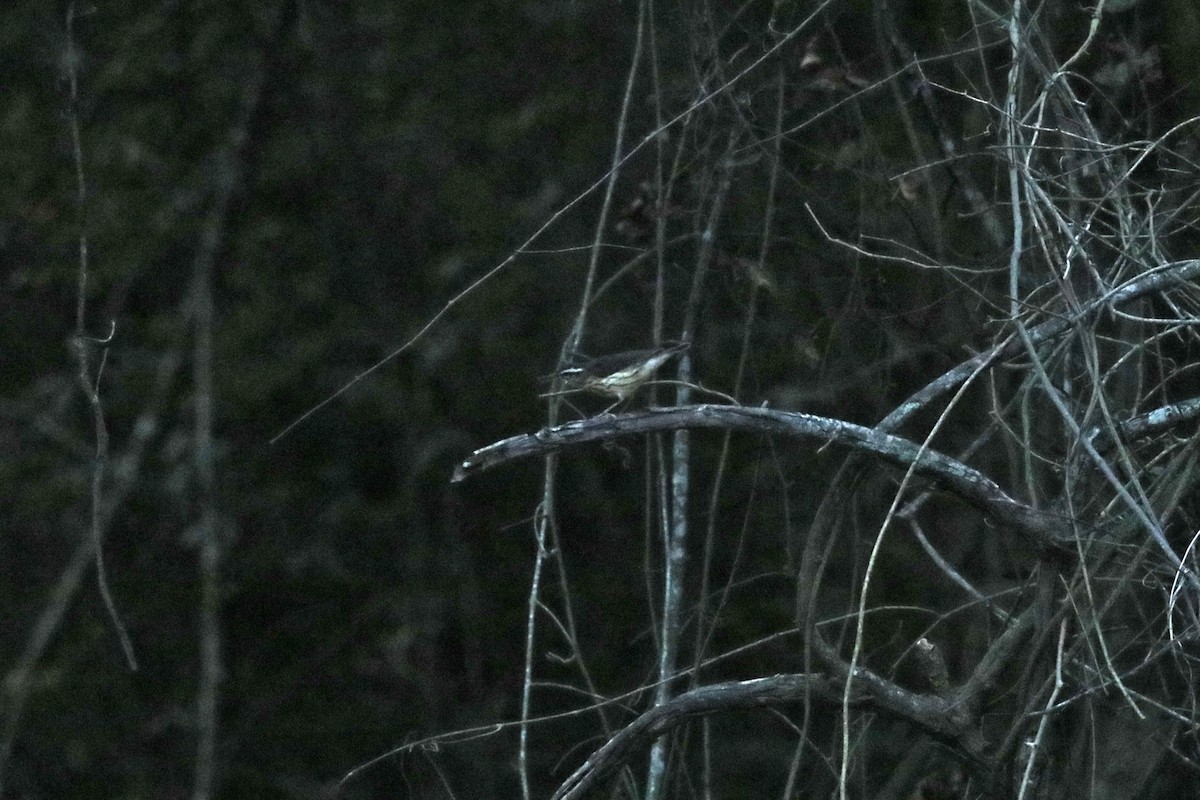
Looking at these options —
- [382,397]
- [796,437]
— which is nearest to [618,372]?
[382,397]

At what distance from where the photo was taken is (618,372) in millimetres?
3443

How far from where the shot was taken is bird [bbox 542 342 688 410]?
10.8 ft

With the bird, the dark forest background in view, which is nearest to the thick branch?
the bird

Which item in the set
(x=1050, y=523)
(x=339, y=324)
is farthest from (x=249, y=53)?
(x=1050, y=523)

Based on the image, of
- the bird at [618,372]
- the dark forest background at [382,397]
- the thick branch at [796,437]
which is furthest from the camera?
the dark forest background at [382,397]

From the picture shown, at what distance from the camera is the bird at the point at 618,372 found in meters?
3.28

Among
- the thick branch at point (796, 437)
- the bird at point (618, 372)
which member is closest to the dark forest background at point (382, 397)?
the bird at point (618, 372)

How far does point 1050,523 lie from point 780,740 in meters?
2.22

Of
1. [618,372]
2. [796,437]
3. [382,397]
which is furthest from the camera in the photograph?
[382,397]

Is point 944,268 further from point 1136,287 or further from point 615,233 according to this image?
point 615,233

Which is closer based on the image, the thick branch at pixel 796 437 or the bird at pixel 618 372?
the thick branch at pixel 796 437

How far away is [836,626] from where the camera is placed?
161 inches

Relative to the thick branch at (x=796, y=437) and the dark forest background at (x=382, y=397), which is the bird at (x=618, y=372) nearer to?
the dark forest background at (x=382, y=397)

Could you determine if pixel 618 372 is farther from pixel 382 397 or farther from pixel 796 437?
pixel 796 437
